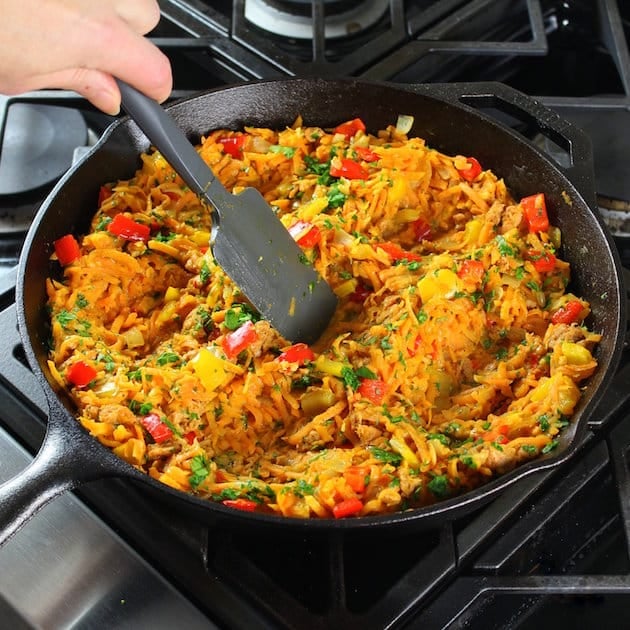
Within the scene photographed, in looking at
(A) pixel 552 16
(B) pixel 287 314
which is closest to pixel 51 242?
(B) pixel 287 314

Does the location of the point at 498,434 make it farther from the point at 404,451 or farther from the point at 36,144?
the point at 36,144

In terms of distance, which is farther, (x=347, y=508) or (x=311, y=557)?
(x=311, y=557)

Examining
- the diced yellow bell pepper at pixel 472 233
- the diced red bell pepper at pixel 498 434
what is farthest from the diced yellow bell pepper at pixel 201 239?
the diced red bell pepper at pixel 498 434

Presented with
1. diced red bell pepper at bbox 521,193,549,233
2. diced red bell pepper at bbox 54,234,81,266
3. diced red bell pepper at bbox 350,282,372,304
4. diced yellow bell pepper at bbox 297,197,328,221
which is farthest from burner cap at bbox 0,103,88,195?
diced red bell pepper at bbox 521,193,549,233

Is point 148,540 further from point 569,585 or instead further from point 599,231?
point 599,231

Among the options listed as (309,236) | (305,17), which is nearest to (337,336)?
(309,236)

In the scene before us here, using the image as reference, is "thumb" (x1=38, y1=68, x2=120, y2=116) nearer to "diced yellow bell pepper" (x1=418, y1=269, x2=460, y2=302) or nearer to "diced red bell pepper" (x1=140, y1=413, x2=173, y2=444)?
"diced red bell pepper" (x1=140, y1=413, x2=173, y2=444)
